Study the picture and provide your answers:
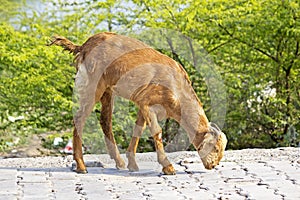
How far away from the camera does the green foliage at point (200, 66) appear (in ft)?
35.1

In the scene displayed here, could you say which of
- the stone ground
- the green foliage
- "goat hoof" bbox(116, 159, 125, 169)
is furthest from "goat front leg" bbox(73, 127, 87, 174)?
the green foliage

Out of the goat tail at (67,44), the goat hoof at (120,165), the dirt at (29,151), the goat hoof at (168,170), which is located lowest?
the dirt at (29,151)

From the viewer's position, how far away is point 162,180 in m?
6.92

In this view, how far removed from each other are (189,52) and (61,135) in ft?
9.12

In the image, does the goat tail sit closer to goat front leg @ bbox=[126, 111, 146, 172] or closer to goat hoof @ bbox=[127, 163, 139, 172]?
goat front leg @ bbox=[126, 111, 146, 172]

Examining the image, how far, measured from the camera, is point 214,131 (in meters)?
7.13

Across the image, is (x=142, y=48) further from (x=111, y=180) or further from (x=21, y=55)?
(x=21, y=55)

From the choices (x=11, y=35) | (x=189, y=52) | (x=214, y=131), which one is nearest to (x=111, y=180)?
(x=214, y=131)

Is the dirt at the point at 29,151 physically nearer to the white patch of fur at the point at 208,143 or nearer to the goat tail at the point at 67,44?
the goat tail at the point at 67,44

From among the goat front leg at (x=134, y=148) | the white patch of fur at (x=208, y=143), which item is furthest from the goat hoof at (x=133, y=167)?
the white patch of fur at (x=208, y=143)

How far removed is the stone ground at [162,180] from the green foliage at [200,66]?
243cm

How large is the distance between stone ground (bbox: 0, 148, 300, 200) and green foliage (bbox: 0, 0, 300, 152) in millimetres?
2432

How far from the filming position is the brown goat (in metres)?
7.05

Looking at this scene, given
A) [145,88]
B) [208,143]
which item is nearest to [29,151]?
[145,88]
